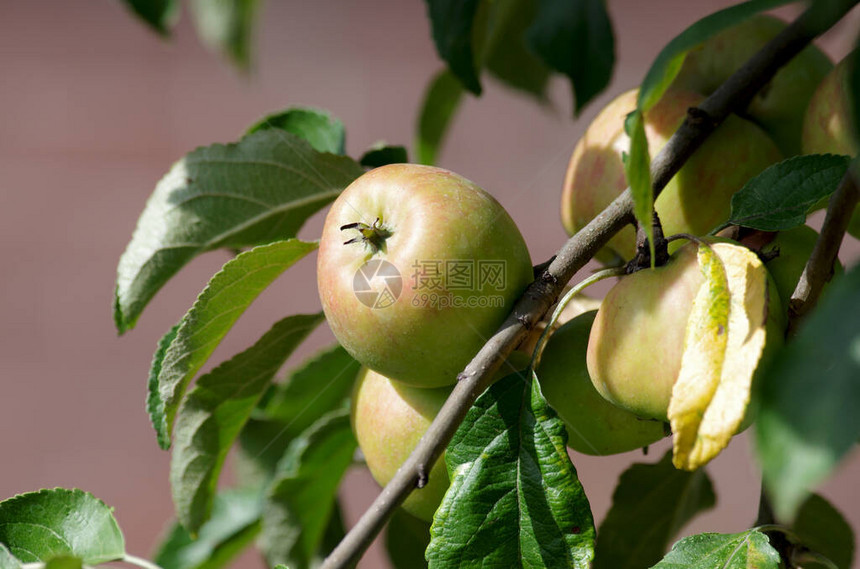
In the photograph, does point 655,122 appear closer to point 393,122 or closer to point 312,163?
point 312,163

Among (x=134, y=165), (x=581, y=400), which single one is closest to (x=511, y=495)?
(x=581, y=400)

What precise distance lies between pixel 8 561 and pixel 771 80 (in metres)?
0.49

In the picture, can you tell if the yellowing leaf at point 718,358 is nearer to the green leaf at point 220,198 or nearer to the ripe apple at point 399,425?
the ripe apple at point 399,425

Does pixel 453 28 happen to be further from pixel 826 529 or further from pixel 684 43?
pixel 826 529

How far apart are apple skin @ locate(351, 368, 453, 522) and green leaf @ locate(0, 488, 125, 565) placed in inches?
5.9

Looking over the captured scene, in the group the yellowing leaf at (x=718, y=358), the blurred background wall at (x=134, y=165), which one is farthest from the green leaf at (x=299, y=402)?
the blurred background wall at (x=134, y=165)

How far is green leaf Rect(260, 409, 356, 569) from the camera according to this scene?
1.98ft

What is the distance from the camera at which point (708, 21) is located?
1.03 feet

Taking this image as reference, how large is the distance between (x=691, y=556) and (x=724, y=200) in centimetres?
19

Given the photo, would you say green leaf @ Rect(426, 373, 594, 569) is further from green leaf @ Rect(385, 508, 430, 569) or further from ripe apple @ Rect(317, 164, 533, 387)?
green leaf @ Rect(385, 508, 430, 569)

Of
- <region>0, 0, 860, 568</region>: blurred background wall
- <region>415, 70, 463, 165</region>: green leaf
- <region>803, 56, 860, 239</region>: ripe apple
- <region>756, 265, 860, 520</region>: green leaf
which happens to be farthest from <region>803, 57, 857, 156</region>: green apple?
<region>0, 0, 860, 568</region>: blurred background wall

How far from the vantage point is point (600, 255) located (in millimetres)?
507

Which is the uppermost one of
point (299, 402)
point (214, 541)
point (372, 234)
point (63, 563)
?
point (372, 234)
